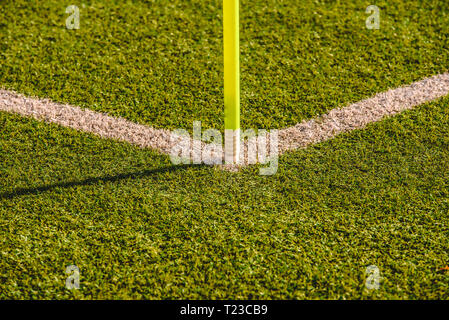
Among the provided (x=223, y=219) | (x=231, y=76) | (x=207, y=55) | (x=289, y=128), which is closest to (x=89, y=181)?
(x=223, y=219)

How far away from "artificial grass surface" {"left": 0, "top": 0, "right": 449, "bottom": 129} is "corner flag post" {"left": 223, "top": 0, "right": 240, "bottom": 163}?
0.49 meters

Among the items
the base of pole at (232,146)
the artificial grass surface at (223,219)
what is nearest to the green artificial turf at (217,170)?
the artificial grass surface at (223,219)

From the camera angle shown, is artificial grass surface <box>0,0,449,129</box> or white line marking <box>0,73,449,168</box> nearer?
white line marking <box>0,73,449,168</box>

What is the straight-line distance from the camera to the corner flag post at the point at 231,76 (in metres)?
3.73

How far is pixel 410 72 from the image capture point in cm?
530

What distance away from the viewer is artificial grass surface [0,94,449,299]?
3.51m

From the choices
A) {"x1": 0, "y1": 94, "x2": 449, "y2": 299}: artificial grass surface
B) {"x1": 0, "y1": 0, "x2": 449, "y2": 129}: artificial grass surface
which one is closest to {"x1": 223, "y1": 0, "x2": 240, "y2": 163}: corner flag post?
{"x1": 0, "y1": 94, "x2": 449, "y2": 299}: artificial grass surface

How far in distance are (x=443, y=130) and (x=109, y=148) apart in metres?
2.53

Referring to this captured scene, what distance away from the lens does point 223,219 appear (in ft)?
12.9

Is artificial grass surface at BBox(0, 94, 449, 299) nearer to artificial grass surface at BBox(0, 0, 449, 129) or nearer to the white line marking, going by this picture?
the white line marking

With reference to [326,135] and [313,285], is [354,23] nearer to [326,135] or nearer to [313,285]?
[326,135]

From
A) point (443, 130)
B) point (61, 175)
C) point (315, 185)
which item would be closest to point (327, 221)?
point (315, 185)

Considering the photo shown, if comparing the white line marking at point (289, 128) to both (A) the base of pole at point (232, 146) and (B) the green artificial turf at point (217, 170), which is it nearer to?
(B) the green artificial turf at point (217, 170)

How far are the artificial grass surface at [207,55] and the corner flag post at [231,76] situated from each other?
0.49 meters
